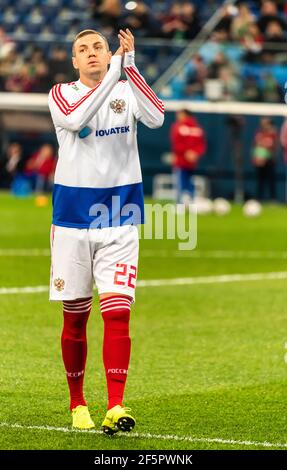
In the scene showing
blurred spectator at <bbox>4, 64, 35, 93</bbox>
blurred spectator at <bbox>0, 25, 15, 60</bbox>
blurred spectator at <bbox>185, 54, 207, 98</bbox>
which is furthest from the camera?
blurred spectator at <bbox>0, 25, 15, 60</bbox>

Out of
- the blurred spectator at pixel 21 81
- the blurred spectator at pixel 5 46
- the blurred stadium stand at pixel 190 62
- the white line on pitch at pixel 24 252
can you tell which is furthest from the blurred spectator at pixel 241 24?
the white line on pitch at pixel 24 252

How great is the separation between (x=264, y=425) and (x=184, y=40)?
2522cm

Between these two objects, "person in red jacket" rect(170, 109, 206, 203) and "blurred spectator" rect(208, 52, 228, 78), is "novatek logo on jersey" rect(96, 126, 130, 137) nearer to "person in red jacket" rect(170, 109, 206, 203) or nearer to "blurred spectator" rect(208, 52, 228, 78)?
"person in red jacket" rect(170, 109, 206, 203)

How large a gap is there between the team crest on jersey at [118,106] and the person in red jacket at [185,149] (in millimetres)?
20482

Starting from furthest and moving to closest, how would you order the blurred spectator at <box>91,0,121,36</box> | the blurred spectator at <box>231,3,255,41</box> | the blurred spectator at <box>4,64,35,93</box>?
the blurred spectator at <box>4,64,35,93</box>, the blurred spectator at <box>91,0,121,36</box>, the blurred spectator at <box>231,3,255,41</box>

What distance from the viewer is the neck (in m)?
7.22

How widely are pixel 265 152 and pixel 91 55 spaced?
942 inches

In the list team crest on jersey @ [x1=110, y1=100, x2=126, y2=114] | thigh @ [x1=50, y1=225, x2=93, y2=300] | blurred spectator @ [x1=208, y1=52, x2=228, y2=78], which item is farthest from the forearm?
blurred spectator @ [x1=208, y1=52, x2=228, y2=78]

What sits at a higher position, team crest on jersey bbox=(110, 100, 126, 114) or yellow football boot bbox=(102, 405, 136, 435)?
team crest on jersey bbox=(110, 100, 126, 114)

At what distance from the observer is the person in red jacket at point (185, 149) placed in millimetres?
27938

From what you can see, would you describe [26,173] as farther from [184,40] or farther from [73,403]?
[73,403]

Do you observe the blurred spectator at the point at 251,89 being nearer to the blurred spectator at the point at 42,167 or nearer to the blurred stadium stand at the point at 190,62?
the blurred stadium stand at the point at 190,62

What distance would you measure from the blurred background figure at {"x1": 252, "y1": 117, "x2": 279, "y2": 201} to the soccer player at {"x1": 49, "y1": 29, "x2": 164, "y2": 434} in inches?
933
